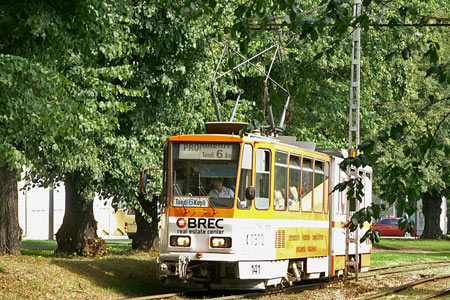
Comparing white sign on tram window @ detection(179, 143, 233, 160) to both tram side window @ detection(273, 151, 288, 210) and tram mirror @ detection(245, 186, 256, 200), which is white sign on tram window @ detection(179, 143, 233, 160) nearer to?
tram mirror @ detection(245, 186, 256, 200)

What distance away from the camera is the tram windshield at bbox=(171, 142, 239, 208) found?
15805 mm

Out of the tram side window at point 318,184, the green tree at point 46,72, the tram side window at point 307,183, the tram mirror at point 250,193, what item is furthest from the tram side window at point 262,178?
the green tree at point 46,72

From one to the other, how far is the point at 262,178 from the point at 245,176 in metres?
0.47

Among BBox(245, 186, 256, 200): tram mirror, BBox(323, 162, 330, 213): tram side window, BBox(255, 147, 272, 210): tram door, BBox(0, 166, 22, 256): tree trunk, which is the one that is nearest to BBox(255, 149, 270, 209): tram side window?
BBox(255, 147, 272, 210): tram door

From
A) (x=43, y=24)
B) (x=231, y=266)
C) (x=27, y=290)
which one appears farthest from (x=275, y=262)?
(x=43, y=24)

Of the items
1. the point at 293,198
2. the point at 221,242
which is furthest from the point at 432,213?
the point at 221,242

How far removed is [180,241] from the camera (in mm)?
15852

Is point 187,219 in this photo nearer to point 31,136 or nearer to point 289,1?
point 31,136

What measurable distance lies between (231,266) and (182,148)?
231cm

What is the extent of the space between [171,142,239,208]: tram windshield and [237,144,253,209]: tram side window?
139 mm

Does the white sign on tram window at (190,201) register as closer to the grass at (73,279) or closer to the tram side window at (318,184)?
the grass at (73,279)

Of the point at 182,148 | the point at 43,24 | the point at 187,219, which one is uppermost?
the point at 43,24

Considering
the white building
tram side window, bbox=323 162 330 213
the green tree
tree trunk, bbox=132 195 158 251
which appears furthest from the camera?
the white building

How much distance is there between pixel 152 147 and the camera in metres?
22.8
